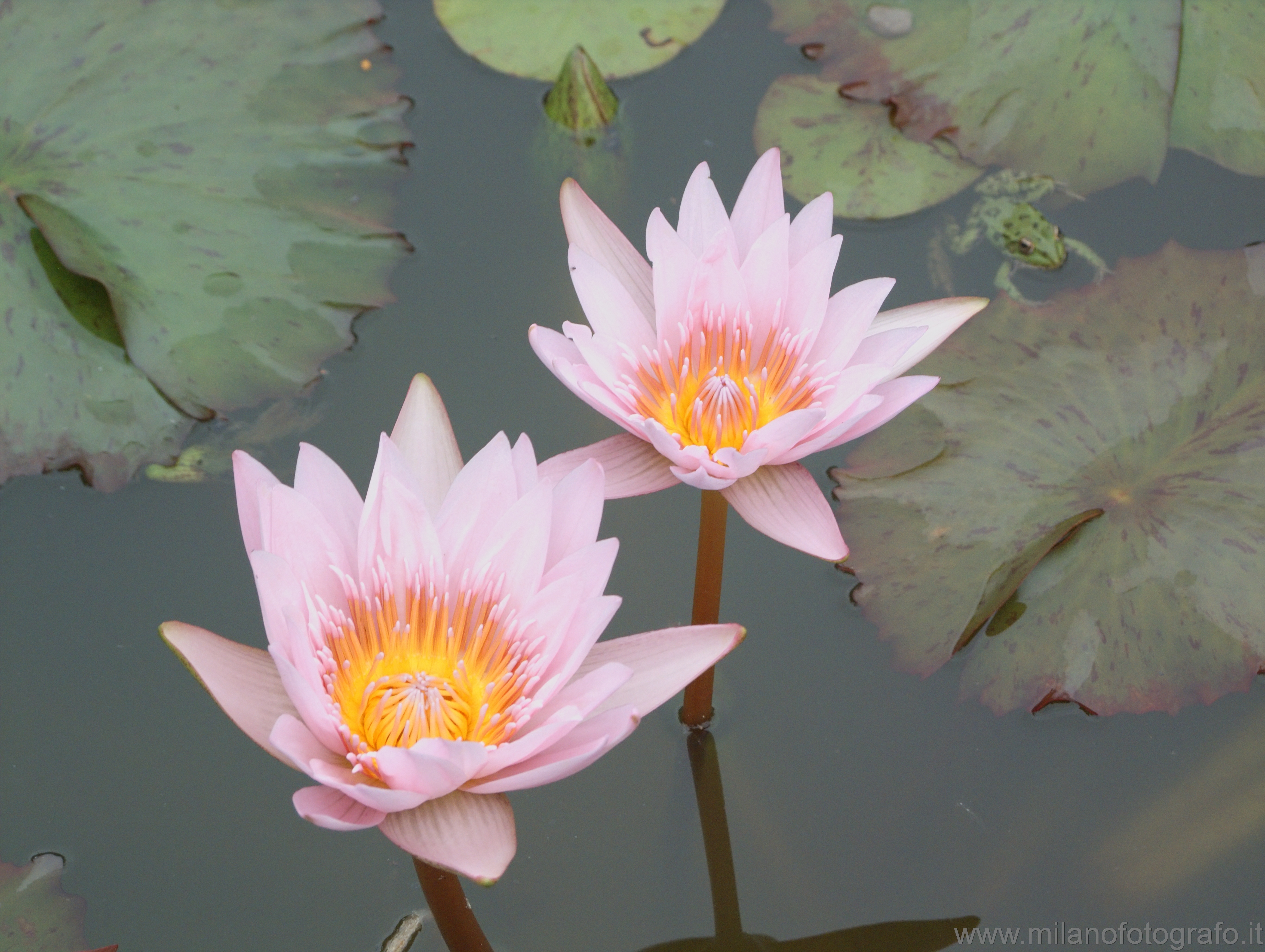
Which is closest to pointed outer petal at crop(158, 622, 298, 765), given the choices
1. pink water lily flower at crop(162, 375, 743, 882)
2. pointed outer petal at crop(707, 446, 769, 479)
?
pink water lily flower at crop(162, 375, 743, 882)

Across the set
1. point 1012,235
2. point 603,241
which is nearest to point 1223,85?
point 1012,235

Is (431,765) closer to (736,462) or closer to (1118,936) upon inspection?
(736,462)

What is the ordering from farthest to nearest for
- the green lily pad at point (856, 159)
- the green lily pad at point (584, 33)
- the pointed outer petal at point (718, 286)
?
the green lily pad at point (584, 33) < the green lily pad at point (856, 159) < the pointed outer petal at point (718, 286)

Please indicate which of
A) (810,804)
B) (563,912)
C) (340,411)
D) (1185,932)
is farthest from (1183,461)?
(340,411)

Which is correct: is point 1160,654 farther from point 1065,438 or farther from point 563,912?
point 563,912

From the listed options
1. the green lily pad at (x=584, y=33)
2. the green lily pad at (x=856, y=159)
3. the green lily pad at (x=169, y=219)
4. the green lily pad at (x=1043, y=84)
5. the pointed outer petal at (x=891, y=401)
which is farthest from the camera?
the green lily pad at (x=584, y=33)

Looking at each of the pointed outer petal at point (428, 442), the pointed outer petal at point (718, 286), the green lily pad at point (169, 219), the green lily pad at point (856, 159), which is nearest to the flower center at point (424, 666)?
the pointed outer petal at point (428, 442)

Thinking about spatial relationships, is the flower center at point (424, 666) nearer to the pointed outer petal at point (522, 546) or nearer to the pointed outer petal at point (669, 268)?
the pointed outer petal at point (522, 546)
